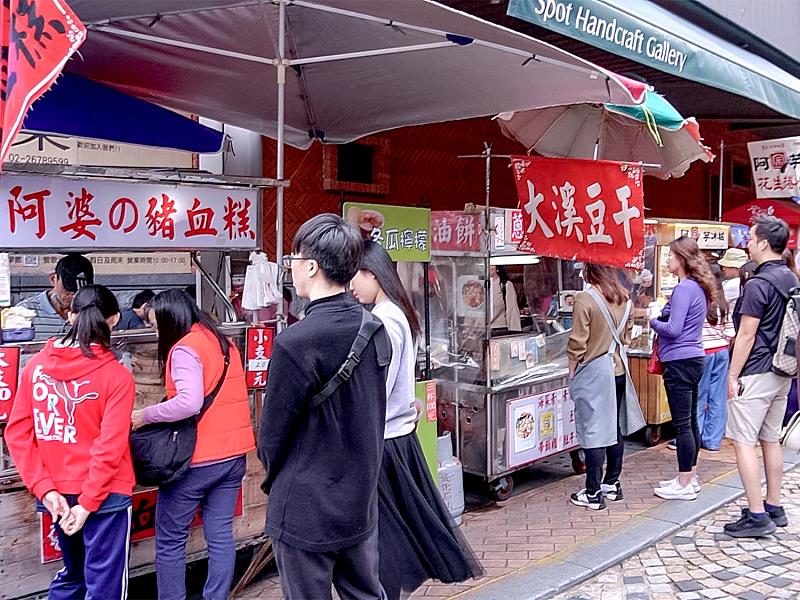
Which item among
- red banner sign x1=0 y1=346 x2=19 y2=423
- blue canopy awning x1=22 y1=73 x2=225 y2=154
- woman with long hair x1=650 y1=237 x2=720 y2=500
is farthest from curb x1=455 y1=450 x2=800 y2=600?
blue canopy awning x1=22 y1=73 x2=225 y2=154

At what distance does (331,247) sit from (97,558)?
1.78 meters

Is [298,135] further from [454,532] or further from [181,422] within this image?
[454,532]

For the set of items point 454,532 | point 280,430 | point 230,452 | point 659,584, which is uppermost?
point 280,430

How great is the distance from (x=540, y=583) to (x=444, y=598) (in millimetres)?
543

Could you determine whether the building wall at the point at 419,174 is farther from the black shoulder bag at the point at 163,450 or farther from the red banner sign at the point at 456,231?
the black shoulder bag at the point at 163,450

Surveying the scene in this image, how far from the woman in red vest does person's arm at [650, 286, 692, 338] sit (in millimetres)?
3235

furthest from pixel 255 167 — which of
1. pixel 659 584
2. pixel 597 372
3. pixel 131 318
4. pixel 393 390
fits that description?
pixel 659 584

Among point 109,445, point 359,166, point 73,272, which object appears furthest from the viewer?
point 359,166

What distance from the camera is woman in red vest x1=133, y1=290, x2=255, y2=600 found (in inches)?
133

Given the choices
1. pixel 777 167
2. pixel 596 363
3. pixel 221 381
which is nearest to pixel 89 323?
pixel 221 381

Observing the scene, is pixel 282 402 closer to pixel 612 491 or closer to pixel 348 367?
pixel 348 367

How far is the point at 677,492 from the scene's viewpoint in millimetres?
5605

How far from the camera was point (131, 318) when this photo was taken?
523 cm

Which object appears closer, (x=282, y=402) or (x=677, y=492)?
(x=282, y=402)
